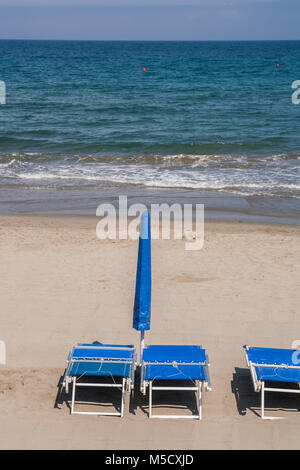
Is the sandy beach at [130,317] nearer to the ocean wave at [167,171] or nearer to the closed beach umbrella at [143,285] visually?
the closed beach umbrella at [143,285]

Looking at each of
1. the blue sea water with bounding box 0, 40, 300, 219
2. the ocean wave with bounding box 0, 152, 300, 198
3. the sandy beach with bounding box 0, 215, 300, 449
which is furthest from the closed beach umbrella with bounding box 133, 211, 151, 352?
the ocean wave with bounding box 0, 152, 300, 198

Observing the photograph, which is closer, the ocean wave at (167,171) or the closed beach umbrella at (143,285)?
the closed beach umbrella at (143,285)

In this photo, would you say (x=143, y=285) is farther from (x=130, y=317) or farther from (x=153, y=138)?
(x=153, y=138)

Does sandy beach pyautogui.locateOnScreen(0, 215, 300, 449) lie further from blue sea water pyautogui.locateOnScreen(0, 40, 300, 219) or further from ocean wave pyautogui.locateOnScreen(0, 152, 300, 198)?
blue sea water pyautogui.locateOnScreen(0, 40, 300, 219)

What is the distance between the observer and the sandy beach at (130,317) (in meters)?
6.64

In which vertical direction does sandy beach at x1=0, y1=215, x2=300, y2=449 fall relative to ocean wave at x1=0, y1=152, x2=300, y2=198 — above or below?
below

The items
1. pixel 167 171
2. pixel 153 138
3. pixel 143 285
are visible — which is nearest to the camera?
pixel 143 285

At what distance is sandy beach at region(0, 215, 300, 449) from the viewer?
21.8 ft

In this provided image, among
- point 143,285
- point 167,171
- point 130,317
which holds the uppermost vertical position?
point 167,171

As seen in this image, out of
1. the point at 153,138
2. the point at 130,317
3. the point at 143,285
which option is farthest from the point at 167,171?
the point at 143,285

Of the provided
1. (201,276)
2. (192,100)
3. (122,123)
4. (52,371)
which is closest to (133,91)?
(192,100)

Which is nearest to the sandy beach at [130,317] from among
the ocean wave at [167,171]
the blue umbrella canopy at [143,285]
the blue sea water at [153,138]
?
the blue umbrella canopy at [143,285]

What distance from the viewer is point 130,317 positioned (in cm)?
927

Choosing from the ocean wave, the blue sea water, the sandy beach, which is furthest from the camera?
the blue sea water
